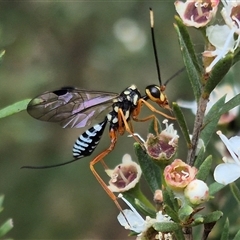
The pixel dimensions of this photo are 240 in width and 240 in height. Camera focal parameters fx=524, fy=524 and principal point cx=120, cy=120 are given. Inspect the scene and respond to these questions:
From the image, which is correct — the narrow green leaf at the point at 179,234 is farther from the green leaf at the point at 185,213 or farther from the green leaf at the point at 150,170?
the green leaf at the point at 150,170

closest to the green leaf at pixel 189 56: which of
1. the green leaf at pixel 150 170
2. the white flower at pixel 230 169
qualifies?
the white flower at pixel 230 169

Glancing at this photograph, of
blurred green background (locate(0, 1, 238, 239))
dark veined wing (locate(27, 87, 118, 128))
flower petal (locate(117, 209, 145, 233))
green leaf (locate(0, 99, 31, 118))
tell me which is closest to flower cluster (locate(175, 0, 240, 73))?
flower petal (locate(117, 209, 145, 233))

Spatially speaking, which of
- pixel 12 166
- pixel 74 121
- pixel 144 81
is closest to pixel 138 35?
pixel 144 81

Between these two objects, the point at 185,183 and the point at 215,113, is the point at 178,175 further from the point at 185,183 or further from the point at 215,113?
the point at 215,113

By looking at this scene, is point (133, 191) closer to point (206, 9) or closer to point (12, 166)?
point (206, 9)

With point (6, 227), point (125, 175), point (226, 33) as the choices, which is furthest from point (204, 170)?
point (6, 227)

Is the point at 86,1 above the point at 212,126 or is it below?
below

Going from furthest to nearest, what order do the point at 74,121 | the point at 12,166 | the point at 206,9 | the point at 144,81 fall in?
the point at 144,81
the point at 12,166
the point at 74,121
the point at 206,9
